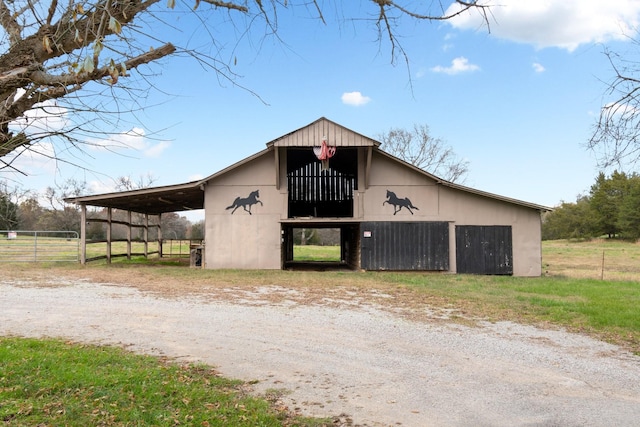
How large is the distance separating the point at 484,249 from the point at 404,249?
9.88ft

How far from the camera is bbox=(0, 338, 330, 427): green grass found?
3.72m

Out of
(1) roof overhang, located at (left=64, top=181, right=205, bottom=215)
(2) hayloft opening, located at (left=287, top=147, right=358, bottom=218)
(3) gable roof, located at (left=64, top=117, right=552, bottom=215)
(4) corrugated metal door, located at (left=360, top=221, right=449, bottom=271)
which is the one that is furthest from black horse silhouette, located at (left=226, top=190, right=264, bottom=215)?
(4) corrugated metal door, located at (left=360, top=221, right=449, bottom=271)

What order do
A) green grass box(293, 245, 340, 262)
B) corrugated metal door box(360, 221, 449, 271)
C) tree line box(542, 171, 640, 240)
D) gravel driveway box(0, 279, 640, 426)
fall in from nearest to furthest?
gravel driveway box(0, 279, 640, 426) < corrugated metal door box(360, 221, 449, 271) < green grass box(293, 245, 340, 262) < tree line box(542, 171, 640, 240)

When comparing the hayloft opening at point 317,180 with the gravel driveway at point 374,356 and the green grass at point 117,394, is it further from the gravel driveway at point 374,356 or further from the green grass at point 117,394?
the green grass at point 117,394

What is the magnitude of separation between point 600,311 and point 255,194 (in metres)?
11.8

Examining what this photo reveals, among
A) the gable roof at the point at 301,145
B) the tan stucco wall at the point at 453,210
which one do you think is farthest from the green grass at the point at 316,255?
the gable roof at the point at 301,145

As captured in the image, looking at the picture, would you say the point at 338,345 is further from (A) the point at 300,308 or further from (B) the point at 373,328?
(A) the point at 300,308

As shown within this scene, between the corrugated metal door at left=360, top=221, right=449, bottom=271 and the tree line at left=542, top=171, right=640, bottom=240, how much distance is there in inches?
1394

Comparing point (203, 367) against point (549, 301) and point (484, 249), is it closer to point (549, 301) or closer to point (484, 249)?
point (549, 301)

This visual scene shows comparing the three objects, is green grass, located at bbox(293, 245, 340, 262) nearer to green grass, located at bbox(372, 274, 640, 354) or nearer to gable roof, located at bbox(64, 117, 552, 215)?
gable roof, located at bbox(64, 117, 552, 215)

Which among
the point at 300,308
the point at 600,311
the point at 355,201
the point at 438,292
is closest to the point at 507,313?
the point at 600,311

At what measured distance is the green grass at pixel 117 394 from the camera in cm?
372

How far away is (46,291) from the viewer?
11.0 meters

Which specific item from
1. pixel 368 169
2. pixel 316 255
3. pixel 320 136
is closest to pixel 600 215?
pixel 316 255
